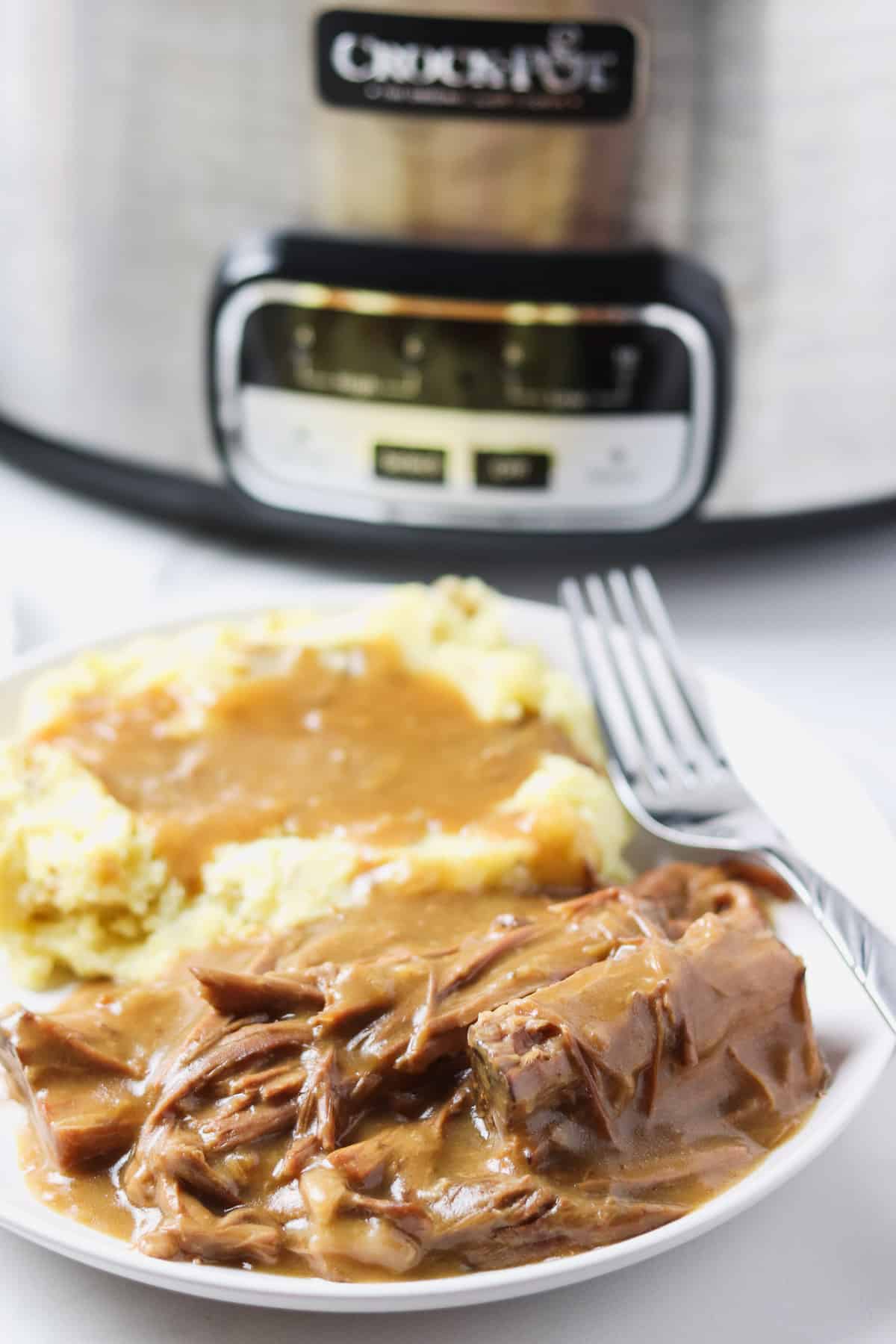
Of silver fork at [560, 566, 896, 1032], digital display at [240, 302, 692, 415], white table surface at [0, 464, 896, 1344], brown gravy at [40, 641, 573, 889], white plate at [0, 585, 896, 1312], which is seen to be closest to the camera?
white plate at [0, 585, 896, 1312]

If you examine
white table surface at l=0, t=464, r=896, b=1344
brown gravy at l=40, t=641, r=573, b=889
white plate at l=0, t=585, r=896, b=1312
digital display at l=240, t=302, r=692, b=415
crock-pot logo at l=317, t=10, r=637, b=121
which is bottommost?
white table surface at l=0, t=464, r=896, b=1344

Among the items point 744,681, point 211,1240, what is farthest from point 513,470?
point 211,1240

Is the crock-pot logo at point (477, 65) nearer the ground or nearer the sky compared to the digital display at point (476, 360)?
nearer the sky

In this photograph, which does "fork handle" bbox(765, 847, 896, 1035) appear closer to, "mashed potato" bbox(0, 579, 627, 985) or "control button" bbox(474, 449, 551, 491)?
"mashed potato" bbox(0, 579, 627, 985)

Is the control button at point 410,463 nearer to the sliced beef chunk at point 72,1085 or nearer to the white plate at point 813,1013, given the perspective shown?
the white plate at point 813,1013

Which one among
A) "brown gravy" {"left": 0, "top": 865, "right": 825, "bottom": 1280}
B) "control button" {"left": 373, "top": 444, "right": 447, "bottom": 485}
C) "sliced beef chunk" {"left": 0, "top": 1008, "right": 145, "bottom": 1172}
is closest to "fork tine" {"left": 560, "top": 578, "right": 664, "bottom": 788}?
"control button" {"left": 373, "top": 444, "right": 447, "bottom": 485}

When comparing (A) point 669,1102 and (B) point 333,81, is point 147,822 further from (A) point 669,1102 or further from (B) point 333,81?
(B) point 333,81

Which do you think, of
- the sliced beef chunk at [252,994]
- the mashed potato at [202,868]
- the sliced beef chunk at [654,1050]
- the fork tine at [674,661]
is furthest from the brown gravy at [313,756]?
the sliced beef chunk at [654,1050]
